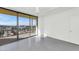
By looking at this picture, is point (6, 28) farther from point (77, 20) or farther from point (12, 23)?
point (77, 20)

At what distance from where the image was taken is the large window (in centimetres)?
780

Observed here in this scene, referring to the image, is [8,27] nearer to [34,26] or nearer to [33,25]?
[33,25]

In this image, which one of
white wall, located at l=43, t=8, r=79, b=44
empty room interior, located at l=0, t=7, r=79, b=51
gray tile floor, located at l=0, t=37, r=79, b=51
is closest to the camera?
gray tile floor, located at l=0, t=37, r=79, b=51

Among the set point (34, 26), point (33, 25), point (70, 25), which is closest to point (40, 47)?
point (70, 25)

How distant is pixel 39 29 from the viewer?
1242 cm

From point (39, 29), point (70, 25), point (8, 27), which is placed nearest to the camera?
point (70, 25)

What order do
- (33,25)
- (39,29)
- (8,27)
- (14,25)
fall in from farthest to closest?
1. (39,29)
2. (33,25)
3. (14,25)
4. (8,27)

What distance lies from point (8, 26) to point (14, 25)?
543mm

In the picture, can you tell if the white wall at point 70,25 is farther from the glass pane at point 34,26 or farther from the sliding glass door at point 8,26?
the sliding glass door at point 8,26

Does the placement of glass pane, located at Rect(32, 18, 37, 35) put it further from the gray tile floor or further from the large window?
the gray tile floor

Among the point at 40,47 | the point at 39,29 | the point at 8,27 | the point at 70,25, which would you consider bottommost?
the point at 40,47

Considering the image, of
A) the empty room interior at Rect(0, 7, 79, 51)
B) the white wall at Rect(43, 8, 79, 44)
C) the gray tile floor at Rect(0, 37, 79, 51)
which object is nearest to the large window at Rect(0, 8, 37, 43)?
the empty room interior at Rect(0, 7, 79, 51)

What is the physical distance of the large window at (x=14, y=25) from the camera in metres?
7.80
